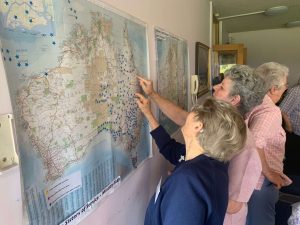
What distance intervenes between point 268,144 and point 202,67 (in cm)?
139

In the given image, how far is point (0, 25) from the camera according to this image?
1.92 feet

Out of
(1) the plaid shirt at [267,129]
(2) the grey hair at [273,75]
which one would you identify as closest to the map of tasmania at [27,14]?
(1) the plaid shirt at [267,129]

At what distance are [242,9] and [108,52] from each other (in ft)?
10.9

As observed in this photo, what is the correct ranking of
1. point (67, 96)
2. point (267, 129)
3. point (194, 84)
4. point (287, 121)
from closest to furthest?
point (67, 96)
point (267, 129)
point (194, 84)
point (287, 121)

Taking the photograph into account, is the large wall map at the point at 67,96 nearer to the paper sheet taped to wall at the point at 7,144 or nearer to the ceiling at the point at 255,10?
the paper sheet taped to wall at the point at 7,144

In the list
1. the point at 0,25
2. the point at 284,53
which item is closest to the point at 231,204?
the point at 0,25

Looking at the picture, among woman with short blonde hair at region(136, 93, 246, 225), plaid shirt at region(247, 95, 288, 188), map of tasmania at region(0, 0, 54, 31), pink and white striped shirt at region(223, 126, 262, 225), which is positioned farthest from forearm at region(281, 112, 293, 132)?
map of tasmania at region(0, 0, 54, 31)

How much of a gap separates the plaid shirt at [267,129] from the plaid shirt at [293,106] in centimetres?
147

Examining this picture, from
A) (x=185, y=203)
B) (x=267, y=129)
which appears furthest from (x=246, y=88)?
(x=185, y=203)

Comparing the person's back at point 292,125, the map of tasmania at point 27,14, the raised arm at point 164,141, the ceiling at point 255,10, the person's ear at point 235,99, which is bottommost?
the person's back at point 292,125

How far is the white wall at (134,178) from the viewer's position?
2.02 feet

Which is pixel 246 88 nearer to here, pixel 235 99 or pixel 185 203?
pixel 235 99

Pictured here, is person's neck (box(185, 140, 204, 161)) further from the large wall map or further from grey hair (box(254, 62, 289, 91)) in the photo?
grey hair (box(254, 62, 289, 91))

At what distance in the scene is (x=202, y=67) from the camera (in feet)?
9.17
